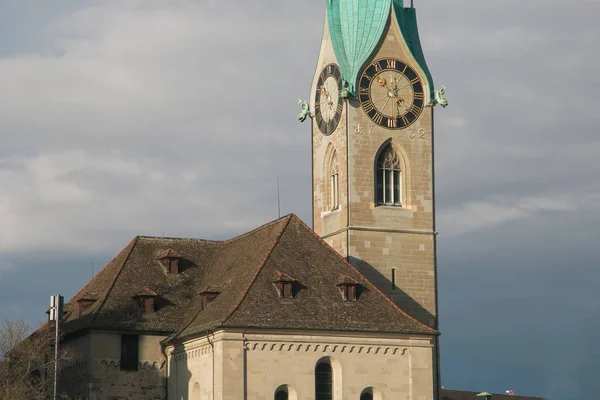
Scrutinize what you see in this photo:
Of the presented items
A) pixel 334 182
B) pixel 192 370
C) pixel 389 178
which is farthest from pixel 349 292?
pixel 334 182

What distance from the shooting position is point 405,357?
56.9 meters

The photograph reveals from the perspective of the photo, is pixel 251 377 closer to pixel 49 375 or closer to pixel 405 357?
pixel 405 357

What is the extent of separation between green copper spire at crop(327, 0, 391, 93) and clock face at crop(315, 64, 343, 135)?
692 millimetres

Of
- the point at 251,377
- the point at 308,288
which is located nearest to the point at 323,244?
the point at 308,288

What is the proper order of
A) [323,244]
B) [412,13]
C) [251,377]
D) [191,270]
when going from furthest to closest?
[412,13], [191,270], [323,244], [251,377]

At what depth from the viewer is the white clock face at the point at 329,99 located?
2682 inches

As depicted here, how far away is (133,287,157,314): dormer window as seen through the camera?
60375 mm

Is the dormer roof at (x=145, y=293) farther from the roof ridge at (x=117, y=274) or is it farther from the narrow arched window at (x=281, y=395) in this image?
the narrow arched window at (x=281, y=395)

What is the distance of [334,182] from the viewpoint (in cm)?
6831

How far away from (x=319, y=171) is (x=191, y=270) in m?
8.99

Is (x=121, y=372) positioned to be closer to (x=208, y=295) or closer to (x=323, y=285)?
(x=208, y=295)

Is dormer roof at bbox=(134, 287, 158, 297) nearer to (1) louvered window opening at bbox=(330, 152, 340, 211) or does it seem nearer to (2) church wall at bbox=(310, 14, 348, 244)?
(2) church wall at bbox=(310, 14, 348, 244)

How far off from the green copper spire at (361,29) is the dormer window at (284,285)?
13.0 meters

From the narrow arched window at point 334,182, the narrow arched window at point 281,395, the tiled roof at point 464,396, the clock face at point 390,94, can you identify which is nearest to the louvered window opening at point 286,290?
the narrow arched window at point 281,395
